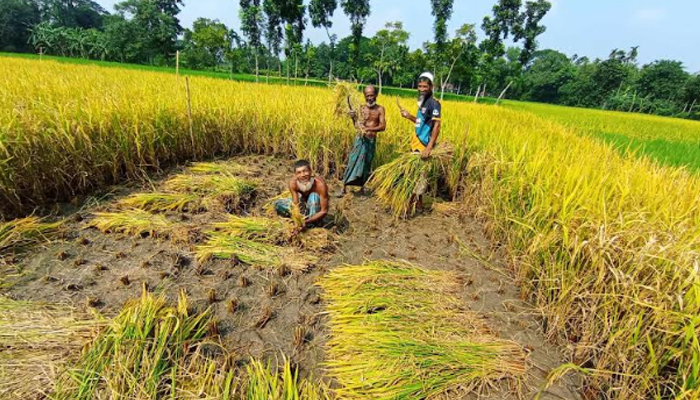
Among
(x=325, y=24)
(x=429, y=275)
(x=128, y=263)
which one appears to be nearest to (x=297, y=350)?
(x=429, y=275)

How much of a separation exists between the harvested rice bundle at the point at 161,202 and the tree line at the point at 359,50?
2899mm

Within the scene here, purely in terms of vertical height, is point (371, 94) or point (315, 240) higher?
point (371, 94)

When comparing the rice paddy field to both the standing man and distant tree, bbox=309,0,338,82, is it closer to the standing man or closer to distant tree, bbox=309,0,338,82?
Answer: the standing man

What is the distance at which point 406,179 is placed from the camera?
3.23m

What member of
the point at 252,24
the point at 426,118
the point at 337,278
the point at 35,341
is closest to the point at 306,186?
the point at 337,278

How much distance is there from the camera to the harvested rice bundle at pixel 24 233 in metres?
2.21

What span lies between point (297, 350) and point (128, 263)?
1.56 m

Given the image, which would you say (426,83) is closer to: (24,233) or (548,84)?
(24,233)

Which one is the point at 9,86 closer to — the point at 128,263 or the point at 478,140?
the point at 128,263

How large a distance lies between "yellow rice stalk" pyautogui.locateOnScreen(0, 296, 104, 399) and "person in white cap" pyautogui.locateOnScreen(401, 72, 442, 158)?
9.83 feet

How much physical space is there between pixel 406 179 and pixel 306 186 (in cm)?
114

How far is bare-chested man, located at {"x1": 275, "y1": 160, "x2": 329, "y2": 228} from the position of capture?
2678 mm

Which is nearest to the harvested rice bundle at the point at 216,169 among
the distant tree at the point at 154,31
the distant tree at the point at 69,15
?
the distant tree at the point at 154,31

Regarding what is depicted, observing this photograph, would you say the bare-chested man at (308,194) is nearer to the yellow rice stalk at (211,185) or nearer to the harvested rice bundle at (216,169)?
the yellow rice stalk at (211,185)
